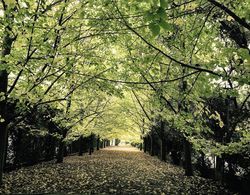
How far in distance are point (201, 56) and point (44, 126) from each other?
1453cm

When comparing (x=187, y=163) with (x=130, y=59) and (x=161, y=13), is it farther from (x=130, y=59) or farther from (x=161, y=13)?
(x=161, y=13)

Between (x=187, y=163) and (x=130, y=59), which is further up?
(x=130, y=59)

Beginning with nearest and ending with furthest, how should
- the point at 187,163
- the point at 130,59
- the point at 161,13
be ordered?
1. the point at 161,13
2. the point at 130,59
3. the point at 187,163

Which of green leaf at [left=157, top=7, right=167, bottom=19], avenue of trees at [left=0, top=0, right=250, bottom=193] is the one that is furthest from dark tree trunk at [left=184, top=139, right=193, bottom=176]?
green leaf at [left=157, top=7, right=167, bottom=19]

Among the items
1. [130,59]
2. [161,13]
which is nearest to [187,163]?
[130,59]

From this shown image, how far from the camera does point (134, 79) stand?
14.5 m

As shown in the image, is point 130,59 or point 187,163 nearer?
point 130,59

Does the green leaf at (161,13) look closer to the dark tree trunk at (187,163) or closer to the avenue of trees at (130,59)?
the avenue of trees at (130,59)

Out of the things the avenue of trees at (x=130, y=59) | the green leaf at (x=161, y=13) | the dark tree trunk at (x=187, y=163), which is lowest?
the dark tree trunk at (x=187, y=163)

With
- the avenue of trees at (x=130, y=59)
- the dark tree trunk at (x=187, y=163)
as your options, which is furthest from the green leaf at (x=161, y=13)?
the dark tree trunk at (x=187, y=163)

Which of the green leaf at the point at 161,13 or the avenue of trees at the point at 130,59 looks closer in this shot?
the green leaf at the point at 161,13

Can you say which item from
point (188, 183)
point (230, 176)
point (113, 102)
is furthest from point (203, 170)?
point (113, 102)

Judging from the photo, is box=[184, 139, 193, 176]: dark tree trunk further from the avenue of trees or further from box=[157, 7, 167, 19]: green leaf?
box=[157, 7, 167, 19]: green leaf

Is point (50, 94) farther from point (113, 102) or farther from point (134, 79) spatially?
point (113, 102)
